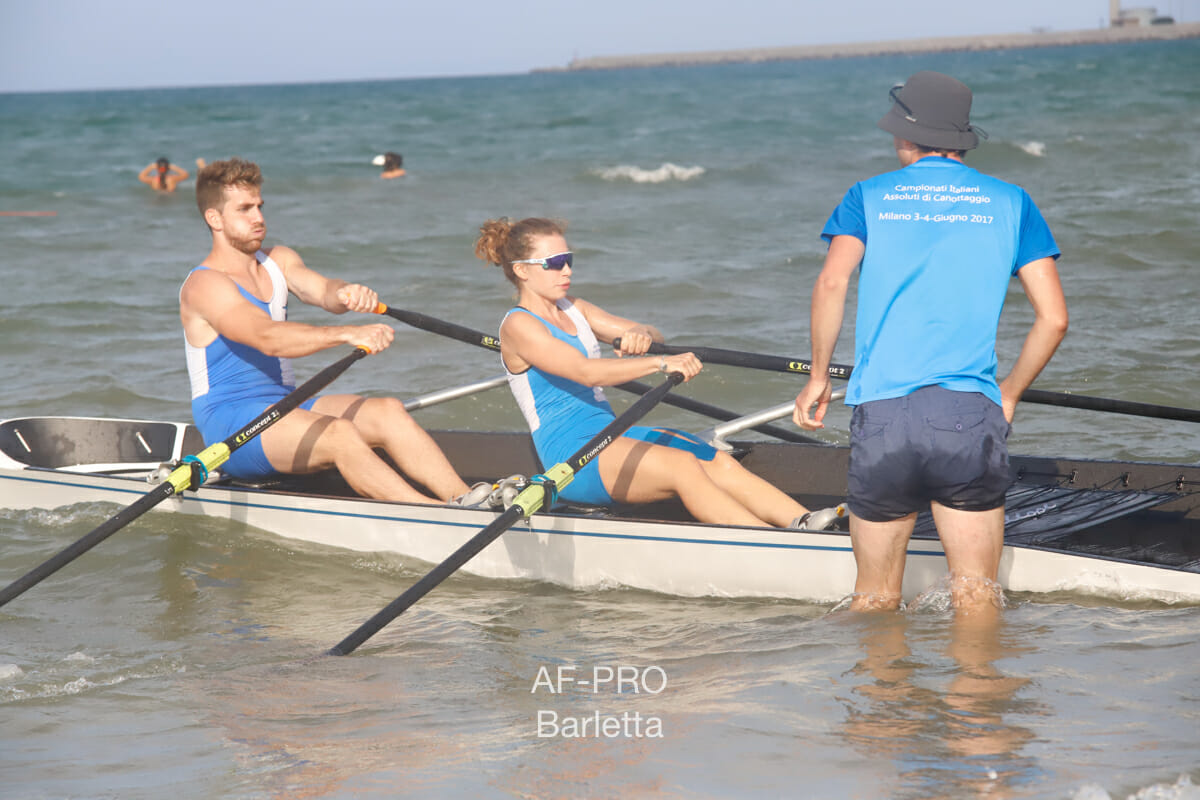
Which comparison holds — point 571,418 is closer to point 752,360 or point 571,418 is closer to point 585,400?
point 585,400

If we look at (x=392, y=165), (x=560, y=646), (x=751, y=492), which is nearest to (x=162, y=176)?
(x=392, y=165)

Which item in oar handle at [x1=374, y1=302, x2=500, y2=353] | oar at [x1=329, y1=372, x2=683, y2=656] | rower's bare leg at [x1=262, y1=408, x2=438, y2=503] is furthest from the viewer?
oar handle at [x1=374, y1=302, x2=500, y2=353]

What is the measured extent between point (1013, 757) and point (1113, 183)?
1804 cm

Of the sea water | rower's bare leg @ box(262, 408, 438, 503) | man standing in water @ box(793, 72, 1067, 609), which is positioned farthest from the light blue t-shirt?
rower's bare leg @ box(262, 408, 438, 503)

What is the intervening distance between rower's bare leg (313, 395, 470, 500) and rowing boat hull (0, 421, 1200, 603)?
25 centimetres

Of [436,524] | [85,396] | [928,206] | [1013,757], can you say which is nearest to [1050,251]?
[928,206]

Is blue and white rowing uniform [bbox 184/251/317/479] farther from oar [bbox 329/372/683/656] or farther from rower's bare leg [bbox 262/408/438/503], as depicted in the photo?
oar [bbox 329/372/683/656]

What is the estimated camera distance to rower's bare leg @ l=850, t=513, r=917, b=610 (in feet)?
11.7

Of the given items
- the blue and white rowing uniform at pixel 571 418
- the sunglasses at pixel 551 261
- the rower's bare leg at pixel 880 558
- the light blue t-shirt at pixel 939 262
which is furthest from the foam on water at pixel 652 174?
the light blue t-shirt at pixel 939 262

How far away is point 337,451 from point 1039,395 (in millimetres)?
3099

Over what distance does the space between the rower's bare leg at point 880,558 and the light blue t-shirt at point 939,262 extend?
0.44 meters

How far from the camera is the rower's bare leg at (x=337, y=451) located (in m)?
5.41

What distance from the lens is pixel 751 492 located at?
191 inches

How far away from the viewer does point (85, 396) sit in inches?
362
